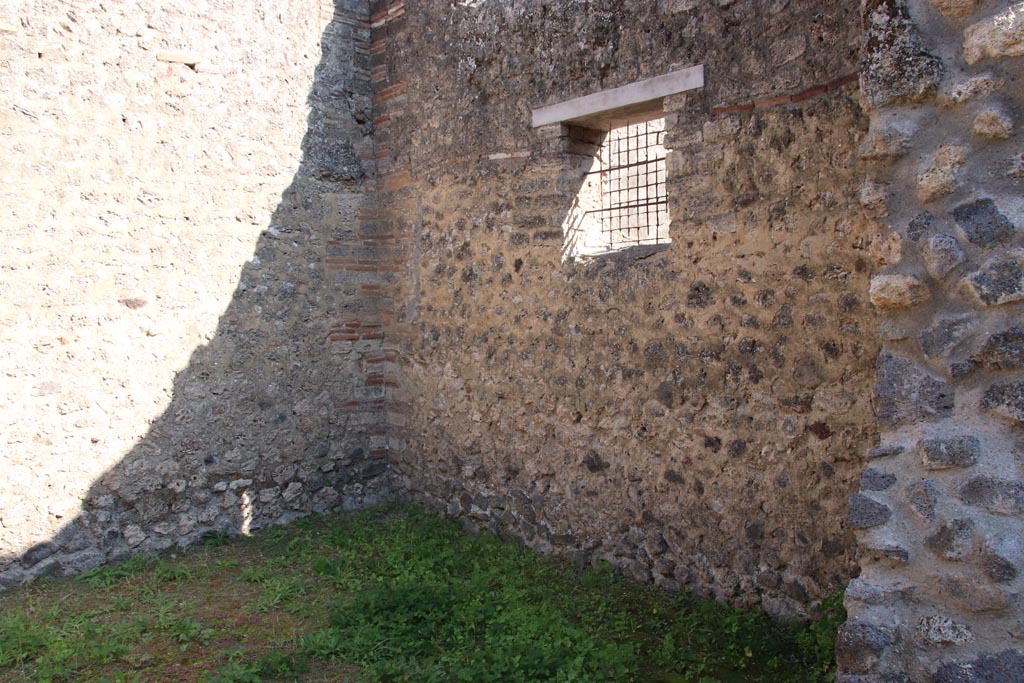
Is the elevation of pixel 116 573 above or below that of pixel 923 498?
below

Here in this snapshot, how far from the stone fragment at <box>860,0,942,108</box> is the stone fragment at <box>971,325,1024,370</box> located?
68cm

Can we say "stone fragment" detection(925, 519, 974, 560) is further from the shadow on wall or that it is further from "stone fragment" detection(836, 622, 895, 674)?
the shadow on wall

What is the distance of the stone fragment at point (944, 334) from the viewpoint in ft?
6.98

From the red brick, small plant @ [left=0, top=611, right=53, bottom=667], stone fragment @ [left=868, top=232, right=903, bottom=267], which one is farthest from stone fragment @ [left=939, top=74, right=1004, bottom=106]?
small plant @ [left=0, top=611, right=53, bottom=667]

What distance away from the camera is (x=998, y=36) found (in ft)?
6.92

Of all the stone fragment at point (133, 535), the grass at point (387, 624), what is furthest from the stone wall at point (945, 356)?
the stone fragment at point (133, 535)

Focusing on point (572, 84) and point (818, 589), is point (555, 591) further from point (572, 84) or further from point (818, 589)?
point (572, 84)

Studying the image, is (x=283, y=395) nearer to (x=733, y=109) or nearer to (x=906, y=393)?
(x=733, y=109)

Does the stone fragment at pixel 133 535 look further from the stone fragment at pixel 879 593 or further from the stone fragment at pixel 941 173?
the stone fragment at pixel 941 173

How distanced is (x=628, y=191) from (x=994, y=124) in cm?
326

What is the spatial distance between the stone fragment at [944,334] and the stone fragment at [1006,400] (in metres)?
0.14

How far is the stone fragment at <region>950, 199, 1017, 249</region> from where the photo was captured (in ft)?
6.82

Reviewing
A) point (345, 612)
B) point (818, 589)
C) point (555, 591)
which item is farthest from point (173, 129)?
point (818, 589)

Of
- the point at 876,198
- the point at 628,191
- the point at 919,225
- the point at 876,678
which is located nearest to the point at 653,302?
the point at 628,191
